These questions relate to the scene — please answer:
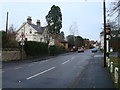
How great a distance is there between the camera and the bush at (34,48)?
30984mm

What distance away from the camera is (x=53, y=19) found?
60.8 meters

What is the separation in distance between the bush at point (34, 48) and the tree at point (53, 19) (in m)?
20.4

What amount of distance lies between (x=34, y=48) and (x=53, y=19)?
29085mm

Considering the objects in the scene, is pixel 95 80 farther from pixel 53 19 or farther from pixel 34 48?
pixel 53 19

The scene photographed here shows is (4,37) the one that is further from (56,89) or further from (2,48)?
(56,89)

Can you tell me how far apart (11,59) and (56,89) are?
62.5ft

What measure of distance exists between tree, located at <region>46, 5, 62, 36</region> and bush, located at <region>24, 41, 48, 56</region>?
20372 millimetres

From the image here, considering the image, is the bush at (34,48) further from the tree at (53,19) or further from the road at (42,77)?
the tree at (53,19)

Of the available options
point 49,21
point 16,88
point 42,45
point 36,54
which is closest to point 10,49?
point 36,54

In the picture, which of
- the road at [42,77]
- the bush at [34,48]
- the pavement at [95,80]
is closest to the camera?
the pavement at [95,80]

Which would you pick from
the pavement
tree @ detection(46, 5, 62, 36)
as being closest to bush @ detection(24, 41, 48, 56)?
the pavement

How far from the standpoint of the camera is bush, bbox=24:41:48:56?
30984mm

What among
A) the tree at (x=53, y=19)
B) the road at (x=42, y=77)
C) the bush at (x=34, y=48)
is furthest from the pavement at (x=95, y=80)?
the tree at (x=53, y=19)

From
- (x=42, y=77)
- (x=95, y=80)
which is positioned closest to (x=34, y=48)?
(x=42, y=77)
